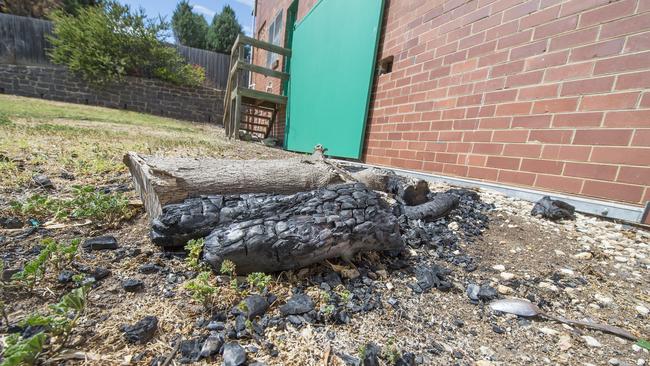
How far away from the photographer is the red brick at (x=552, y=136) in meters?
1.88

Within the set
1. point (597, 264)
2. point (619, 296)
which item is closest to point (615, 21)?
point (597, 264)

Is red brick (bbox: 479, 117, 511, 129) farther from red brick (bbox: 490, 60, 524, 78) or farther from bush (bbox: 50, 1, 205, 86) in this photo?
bush (bbox: 50, 1, 205, 86)

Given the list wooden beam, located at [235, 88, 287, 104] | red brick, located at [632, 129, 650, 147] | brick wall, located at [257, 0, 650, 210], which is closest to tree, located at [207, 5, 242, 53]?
wooden beam, located at [235, 88, 287, 104]

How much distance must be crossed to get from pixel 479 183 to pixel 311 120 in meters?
3.58

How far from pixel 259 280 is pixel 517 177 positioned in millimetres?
2141

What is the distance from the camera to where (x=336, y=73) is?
454 cm

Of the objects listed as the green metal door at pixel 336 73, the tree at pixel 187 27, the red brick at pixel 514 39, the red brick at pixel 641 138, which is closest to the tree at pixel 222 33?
the tree at pixel 187 27

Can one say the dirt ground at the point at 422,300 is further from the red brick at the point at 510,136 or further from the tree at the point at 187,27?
the tree at the point at 187,27

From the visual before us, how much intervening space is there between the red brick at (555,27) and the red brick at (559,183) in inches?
41.1

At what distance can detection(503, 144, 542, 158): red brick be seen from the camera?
204 centimetres

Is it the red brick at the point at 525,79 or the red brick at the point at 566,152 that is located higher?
the red brick at the point at 525,79

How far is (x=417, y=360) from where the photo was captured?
0.90m

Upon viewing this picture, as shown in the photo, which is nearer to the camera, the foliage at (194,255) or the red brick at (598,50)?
the foliage at (194,255)

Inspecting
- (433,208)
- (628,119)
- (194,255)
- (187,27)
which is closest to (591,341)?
(433,208)
